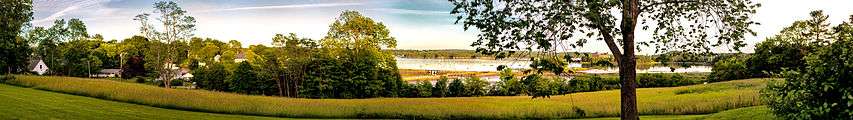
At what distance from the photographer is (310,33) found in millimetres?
67188

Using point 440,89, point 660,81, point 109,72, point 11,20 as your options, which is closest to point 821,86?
point 11,20

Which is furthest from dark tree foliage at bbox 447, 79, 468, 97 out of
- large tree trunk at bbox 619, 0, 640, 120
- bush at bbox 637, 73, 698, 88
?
large tree trunk at bbox 619, 0, 640, 120

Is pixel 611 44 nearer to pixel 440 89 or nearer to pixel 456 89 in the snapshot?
pixel 440 89

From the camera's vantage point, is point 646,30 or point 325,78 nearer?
point 646,30

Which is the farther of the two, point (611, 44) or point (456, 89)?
point (456, 89)

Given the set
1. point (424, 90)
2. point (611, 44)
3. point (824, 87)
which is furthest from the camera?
point (424, 90)

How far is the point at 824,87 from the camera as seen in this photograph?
31.0 ft

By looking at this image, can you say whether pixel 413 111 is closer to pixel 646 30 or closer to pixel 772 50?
pixel 646 30

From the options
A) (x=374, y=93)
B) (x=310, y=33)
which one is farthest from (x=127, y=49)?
(x=374, y=93)

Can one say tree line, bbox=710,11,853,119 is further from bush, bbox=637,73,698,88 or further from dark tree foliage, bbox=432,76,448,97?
bush, bbox=637,73,698,88

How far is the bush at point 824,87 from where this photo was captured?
9.23m

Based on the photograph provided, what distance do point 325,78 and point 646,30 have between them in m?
51.8

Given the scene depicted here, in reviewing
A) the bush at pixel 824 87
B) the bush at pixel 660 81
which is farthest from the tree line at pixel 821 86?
the bush at pixel 660 81

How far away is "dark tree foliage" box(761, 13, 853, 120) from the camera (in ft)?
30.3
